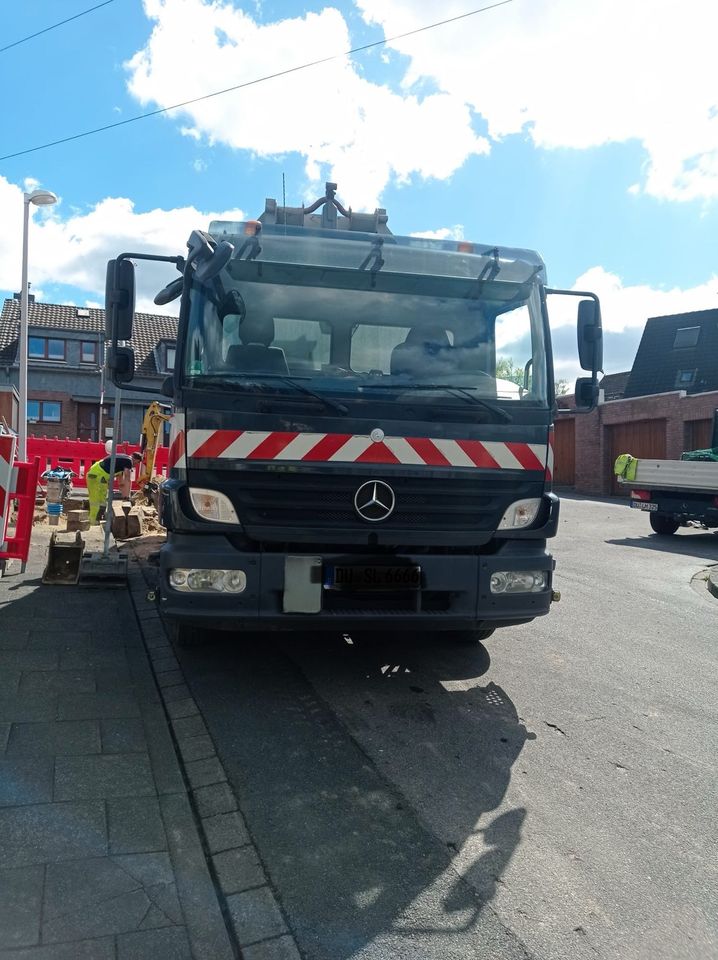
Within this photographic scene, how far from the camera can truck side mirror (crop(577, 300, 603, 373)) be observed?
16.4 feet

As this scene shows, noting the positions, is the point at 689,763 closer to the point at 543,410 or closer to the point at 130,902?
the point at 543,410

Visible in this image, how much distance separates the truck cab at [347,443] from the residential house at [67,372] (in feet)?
111

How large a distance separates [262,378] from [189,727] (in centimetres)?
190

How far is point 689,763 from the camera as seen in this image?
3.82m

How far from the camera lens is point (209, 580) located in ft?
13.3

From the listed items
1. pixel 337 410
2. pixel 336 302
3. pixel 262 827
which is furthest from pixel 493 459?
pixel 262 827

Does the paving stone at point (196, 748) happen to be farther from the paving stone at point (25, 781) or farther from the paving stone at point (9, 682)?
the paving stone at point (9, 682)

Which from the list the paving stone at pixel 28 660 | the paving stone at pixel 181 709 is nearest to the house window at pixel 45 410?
the paving stone at pixel 28 660

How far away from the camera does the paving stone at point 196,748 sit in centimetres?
361

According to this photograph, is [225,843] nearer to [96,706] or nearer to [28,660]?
[96,706]

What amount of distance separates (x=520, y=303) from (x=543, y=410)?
78 cm

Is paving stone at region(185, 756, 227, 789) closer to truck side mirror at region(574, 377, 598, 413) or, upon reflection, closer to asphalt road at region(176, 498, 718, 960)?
asphalt road at region(176, 498, 718, 960)

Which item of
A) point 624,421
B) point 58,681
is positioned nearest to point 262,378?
point 58,681

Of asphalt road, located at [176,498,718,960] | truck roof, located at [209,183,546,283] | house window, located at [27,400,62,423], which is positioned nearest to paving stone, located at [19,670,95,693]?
asphalt road, located at [176,498,718,960]
